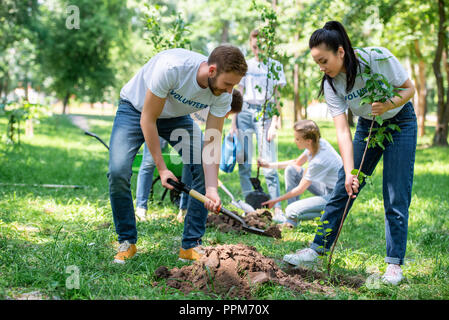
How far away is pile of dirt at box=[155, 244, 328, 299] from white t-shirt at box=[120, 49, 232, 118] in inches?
39.2

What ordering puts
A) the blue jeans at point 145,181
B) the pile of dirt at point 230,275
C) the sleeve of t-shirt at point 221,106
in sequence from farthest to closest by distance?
the blue jeans at point 145,181 < the sleeve of t-shirt at point 221,106 < the pile of dirt at point 230,275

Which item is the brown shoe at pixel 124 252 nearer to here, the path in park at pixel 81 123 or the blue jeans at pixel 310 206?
the blue jeans at pixel 310 206

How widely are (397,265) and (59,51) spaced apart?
75.9 feet

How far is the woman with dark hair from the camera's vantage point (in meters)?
2.86

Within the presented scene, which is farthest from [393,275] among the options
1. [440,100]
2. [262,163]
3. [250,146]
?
[440,100]

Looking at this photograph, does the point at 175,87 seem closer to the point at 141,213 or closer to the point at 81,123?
the point at 141,213

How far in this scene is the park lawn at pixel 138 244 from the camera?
2695 mm

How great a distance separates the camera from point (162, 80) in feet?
9.41

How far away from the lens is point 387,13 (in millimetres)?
10812

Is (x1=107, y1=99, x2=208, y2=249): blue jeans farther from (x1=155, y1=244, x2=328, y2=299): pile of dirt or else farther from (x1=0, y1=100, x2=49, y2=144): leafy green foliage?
(x1=0, y1=100, x2=49, y2=144): leafy green foliage

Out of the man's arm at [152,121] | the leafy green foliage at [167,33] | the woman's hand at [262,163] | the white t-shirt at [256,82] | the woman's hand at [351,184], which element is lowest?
the woman's hand at [262,163]

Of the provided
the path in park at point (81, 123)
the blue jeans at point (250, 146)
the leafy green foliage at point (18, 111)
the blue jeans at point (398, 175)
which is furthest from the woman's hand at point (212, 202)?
the path in park at point (81, 123)

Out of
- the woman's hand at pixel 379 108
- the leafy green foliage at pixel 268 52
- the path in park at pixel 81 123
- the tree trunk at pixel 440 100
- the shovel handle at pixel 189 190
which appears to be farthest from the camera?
the path in park at pixel 81 123
